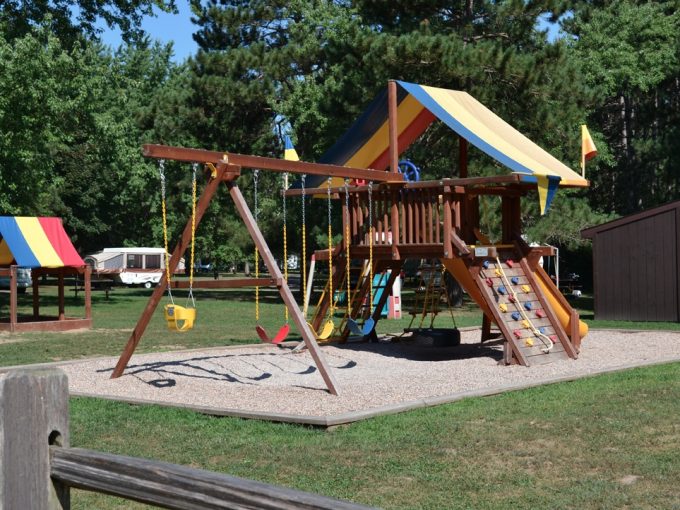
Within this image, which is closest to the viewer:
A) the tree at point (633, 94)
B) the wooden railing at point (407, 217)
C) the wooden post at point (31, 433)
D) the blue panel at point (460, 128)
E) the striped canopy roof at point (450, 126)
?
the wooden post at point (31, 433)

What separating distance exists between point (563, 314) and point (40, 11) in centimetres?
2014

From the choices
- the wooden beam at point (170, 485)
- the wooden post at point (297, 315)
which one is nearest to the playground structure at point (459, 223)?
the wooden post at point (297, 315)

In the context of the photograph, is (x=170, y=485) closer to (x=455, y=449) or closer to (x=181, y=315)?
(x=455, y=449)

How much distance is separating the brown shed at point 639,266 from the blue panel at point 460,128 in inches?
365

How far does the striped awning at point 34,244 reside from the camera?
19578mm

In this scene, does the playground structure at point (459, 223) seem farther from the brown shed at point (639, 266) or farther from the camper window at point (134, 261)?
the camper window at point (134, 261)

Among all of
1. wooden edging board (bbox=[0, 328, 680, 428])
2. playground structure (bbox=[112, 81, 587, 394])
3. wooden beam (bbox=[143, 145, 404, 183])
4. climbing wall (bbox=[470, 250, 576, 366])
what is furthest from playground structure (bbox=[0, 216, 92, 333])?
wooden edging board (bbox=[0, 328, 680, 428])

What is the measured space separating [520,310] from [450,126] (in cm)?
292

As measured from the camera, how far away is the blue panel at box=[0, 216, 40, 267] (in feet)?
63.6

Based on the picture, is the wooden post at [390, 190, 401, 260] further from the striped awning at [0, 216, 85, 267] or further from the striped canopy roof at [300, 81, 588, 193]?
the striped awning at [0, 216, 85, 267]

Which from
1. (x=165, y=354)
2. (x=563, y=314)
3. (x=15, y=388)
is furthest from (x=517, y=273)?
(x=15, y=388)

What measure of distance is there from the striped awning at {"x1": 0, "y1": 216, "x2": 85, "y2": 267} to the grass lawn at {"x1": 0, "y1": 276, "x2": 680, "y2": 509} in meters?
10.9

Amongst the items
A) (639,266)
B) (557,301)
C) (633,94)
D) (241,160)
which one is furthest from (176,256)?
(633,94)

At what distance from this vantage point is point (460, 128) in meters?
13.5
